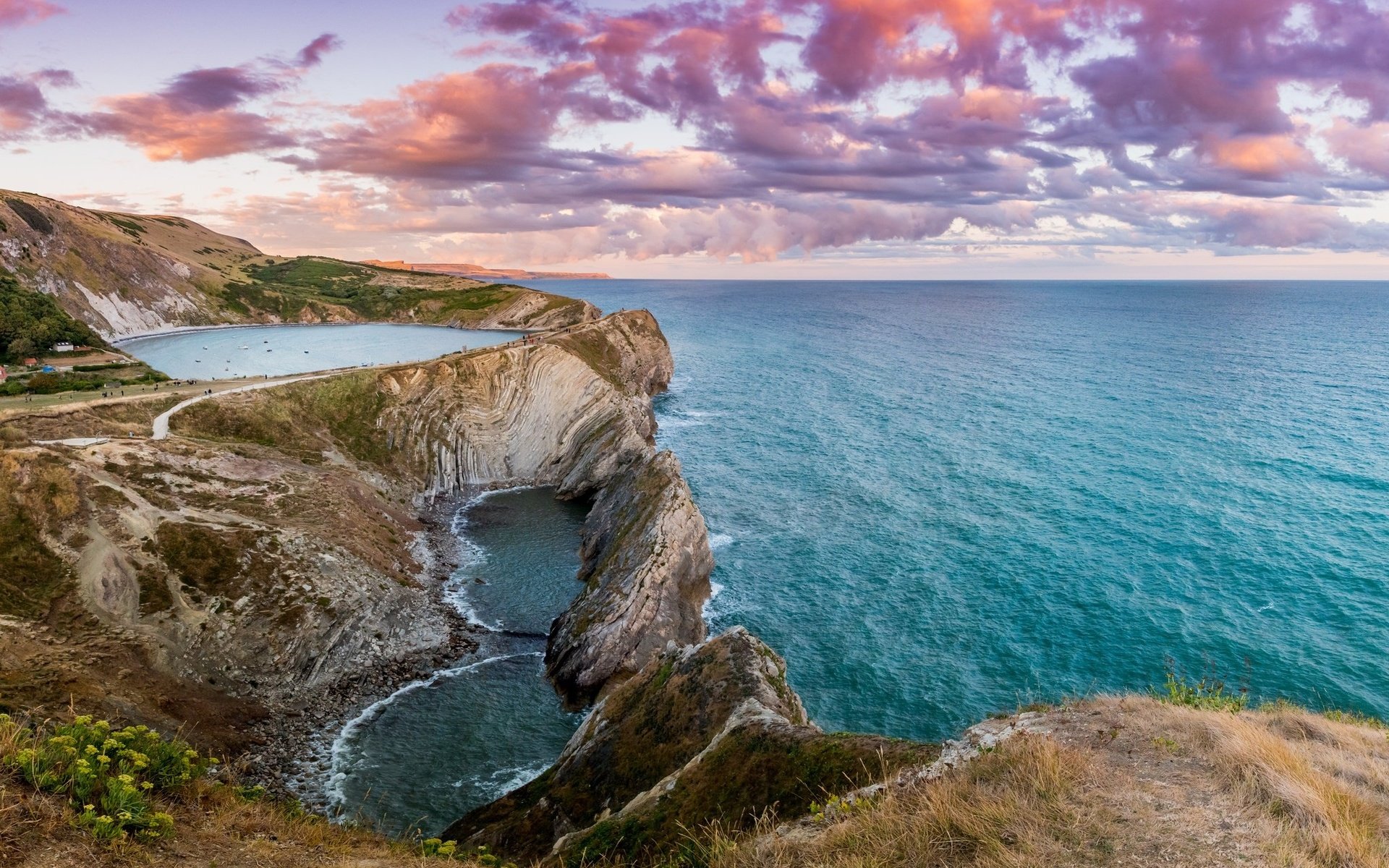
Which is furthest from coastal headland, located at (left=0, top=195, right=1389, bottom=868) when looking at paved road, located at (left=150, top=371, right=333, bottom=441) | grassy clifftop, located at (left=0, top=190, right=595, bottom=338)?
grassy clifftop, located at (left=0, top=190, right=595, bottom=338)

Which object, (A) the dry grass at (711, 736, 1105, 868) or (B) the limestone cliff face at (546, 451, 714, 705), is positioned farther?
(B) the limestone cliff face at (546, 451, 714, 705)

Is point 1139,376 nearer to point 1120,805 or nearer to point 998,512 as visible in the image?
point 998,512

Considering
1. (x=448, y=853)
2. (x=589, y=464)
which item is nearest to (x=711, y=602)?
(x=589, y=464)

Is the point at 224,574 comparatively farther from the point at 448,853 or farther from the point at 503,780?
the point at 448,853

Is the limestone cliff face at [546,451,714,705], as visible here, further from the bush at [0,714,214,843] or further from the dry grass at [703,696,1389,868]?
the bush at [0,714,214,843]

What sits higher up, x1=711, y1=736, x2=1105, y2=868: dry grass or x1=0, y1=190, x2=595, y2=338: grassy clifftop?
x1=0, y1=190, x2=595, y2=338: grassy clifftop

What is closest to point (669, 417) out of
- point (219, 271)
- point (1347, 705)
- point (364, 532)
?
point (364, 532)
